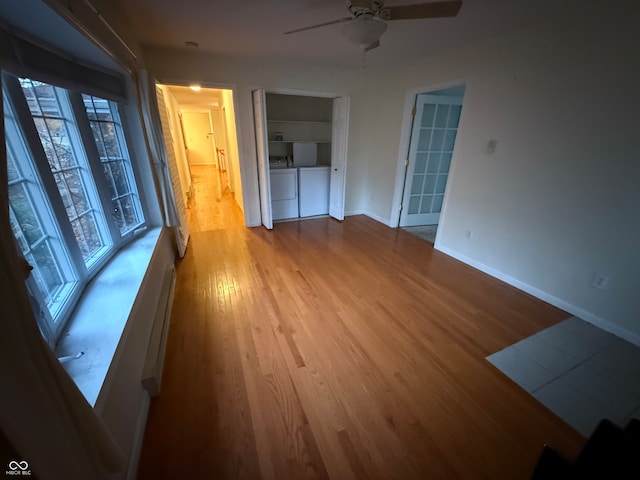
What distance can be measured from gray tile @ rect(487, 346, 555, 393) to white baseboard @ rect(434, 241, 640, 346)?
0.85 m

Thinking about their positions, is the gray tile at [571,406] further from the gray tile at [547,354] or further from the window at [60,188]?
the window at [60,188]

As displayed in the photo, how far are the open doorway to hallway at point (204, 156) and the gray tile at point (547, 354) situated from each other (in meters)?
3.64

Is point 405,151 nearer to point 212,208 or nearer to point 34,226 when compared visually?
point 212,208

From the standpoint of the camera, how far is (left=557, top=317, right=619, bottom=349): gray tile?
1.92 metres

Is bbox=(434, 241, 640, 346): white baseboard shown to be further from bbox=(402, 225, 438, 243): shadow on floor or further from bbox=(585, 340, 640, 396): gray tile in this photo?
bbox=(402, 225, 438, 243): shadow on floor

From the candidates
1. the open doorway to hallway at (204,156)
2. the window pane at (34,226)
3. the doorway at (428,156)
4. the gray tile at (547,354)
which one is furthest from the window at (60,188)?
the doorway at (428,156)

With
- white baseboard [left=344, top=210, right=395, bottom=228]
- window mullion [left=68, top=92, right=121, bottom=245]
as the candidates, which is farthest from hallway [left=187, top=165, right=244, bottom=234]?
window mullion [left=68, top=92, right=121, bottom=245]

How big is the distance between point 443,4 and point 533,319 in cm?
242

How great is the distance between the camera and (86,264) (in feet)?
5.11

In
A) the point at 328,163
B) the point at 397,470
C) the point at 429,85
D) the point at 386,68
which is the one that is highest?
the point at 386,68

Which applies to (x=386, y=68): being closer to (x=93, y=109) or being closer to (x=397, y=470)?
(x=93, y=109)

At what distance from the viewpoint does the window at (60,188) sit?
3.60 feet

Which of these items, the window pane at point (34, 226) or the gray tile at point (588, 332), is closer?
the window pane at point (34, 226)

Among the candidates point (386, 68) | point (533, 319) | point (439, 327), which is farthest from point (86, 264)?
point (386, 68)
